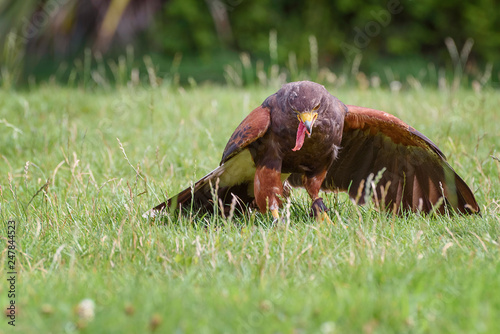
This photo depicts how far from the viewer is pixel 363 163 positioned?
3.96 meters

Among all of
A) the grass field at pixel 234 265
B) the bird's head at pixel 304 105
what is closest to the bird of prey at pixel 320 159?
the bird's head at pixel 304 105

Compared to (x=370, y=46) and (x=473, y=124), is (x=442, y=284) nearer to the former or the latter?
(x=473, y=124)

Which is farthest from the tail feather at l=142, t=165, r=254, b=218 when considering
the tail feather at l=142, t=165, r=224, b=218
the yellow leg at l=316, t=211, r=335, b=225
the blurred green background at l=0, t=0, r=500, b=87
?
the blurred green background at l=0, t=0, r=500, b=87

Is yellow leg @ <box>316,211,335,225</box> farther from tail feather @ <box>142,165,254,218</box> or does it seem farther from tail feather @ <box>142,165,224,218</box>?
tail feather @ <box>142,165,224,218</box>

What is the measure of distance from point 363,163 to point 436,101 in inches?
127

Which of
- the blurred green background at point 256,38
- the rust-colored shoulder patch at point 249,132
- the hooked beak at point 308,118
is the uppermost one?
the hooked beak at point 308,118

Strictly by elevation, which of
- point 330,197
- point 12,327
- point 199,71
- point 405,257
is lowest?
point 199,71

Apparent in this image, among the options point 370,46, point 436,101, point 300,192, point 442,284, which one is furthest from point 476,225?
point 370,46

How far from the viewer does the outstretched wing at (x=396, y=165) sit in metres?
3.52

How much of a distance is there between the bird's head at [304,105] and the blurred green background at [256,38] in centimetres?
669

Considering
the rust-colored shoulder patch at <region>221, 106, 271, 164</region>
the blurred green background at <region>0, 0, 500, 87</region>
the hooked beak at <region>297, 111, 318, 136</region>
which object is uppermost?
the hooked beak at <region>297, 111, 318, 136</region>

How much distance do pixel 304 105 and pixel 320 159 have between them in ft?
1.39

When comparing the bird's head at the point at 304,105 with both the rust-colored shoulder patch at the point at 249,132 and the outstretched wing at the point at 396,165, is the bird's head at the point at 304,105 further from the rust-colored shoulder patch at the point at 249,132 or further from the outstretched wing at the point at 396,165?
the outstretched wing at the point at 396,165

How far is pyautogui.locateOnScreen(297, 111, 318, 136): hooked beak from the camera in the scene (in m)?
3.22
